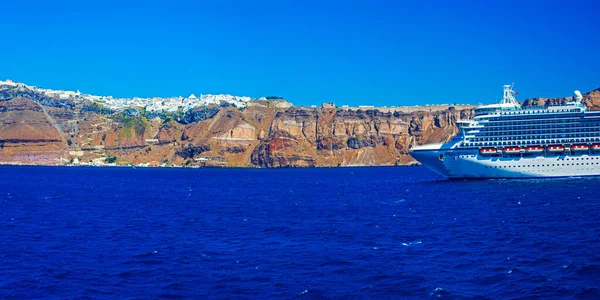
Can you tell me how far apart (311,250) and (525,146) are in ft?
198

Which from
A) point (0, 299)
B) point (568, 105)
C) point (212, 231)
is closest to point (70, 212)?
point (212, 231)

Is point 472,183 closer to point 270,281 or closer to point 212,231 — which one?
point 212,231

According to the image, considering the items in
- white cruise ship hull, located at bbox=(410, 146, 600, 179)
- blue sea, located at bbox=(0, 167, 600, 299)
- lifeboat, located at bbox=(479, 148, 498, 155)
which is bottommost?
blue sea, located at bbox=(0, 167, 600, 299)

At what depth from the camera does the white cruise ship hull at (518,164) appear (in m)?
91.1

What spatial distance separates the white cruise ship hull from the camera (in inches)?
3588

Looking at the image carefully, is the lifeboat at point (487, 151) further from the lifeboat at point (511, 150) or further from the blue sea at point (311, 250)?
the blue sea at point (311, 250)

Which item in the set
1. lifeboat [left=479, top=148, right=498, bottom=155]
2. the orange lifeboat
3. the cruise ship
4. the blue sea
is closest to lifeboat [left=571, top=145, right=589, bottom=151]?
the cruise ship

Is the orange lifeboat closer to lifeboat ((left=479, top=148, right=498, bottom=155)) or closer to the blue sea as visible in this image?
lifeboat ((left=479, top=148, right=498, bottom=155))

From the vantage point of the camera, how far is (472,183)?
292 feet

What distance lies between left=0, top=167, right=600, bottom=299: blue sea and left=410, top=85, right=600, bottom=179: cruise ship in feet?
74.6

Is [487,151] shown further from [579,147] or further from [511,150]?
[579,147]

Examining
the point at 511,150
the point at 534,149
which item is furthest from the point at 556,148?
the point at 511,150

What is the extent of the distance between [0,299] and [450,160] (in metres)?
73.5

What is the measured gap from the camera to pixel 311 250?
4000 cm
